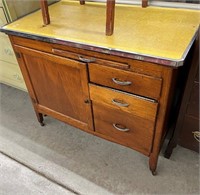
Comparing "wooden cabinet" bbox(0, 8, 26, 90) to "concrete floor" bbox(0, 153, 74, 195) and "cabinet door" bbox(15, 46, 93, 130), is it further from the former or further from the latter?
"concrete floor" bbox(0, 153, 74, 195)

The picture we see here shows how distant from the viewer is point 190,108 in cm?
106

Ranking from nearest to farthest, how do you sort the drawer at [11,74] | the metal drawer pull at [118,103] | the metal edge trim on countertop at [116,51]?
the metal edge trim on countertop at [116,51]
the metal drawer pull at [118,103]
the drawer at [11,74]

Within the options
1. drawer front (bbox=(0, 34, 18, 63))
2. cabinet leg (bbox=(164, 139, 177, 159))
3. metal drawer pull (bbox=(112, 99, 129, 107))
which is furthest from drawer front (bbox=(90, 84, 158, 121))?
→ drawer front (bbox=(0, 34, 18, 63))

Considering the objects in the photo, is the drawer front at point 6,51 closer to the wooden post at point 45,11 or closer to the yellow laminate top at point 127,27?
the yellow laminate top at point 127,27

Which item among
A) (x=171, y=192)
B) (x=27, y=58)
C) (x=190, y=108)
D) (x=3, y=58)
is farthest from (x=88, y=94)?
(x=3, y=58)

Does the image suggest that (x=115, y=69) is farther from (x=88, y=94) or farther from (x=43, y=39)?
(x=43, y=39)

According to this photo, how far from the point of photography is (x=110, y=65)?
890 millimetres

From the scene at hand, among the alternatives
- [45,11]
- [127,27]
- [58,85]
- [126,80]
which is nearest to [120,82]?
[126,80]

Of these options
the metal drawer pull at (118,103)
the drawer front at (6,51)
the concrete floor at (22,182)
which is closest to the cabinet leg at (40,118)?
the concrete floor at (22,182)

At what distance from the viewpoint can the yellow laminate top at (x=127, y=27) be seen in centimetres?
82

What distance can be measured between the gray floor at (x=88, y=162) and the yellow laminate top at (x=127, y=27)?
2.59 feet

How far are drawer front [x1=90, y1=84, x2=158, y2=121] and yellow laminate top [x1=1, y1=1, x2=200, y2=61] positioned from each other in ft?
0.75

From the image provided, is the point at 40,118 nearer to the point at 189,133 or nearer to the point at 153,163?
the point at 153,163

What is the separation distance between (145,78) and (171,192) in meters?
0.72
